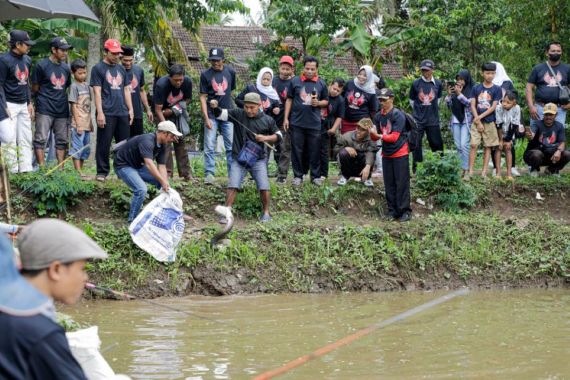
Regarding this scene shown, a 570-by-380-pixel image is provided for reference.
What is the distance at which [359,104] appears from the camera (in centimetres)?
1478

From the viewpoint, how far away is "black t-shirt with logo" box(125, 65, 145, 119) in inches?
545

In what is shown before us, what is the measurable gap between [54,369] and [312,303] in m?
8.49

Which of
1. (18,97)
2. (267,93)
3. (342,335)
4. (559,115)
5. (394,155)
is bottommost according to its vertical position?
(342,335)

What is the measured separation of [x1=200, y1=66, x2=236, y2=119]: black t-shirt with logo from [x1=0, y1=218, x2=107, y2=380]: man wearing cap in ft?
34.6

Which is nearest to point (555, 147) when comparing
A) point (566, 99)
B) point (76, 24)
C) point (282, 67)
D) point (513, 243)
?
point (566, 99)

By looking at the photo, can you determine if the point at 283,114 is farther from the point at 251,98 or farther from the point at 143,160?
the point at 143,160

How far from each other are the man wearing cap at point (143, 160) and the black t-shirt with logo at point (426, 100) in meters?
4.82

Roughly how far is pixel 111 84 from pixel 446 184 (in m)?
5.39

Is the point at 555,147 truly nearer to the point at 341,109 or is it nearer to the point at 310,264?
the point at 341,109

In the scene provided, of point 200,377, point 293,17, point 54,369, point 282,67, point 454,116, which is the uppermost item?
point 293,17

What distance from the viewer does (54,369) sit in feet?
11.3

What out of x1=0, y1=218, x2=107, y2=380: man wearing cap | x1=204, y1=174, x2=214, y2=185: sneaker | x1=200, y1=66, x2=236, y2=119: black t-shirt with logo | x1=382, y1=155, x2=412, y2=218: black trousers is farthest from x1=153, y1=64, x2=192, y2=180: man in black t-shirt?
x1=0, y1=218, x2=107, y2=380: man wearing cap

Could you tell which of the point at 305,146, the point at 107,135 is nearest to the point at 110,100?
the point at 107,135

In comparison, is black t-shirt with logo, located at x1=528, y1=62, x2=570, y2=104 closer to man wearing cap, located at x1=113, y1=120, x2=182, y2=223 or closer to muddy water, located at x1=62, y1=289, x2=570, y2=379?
muddy water, located at x1=62, y1=289, x2=570, y2=379
